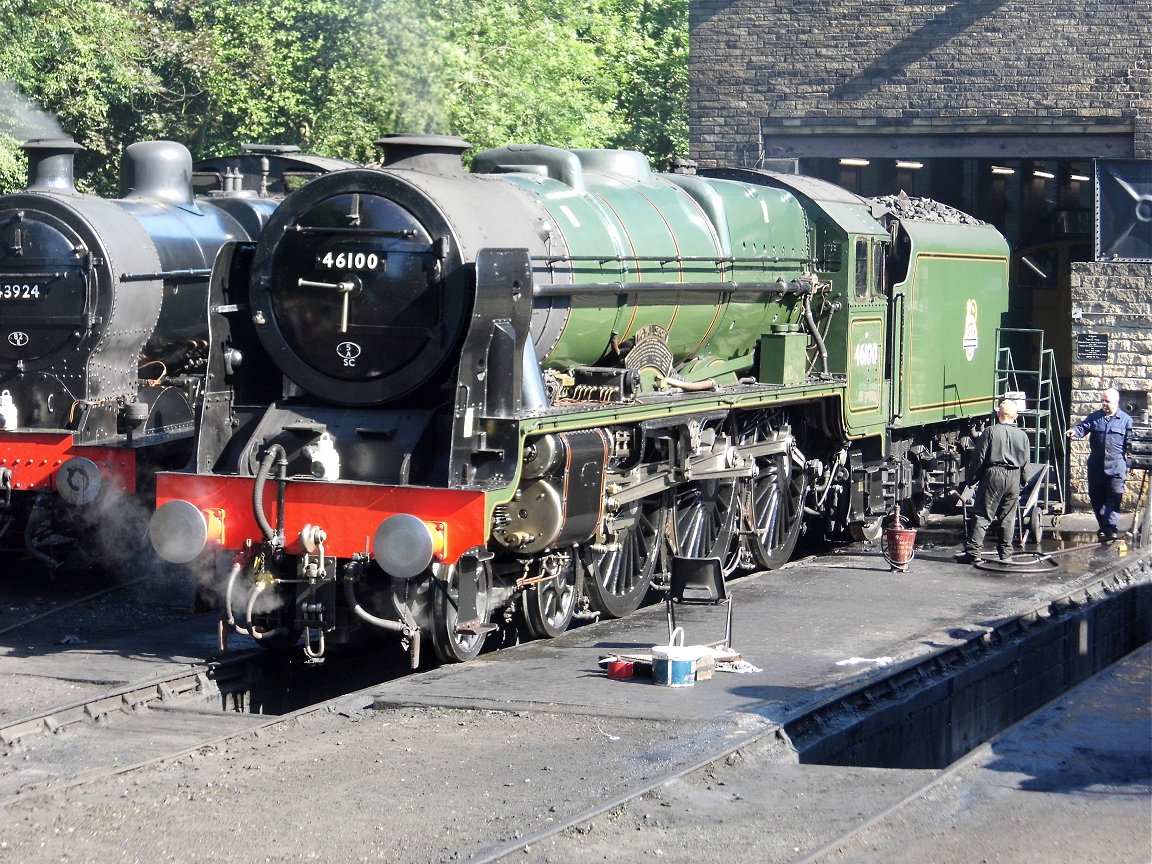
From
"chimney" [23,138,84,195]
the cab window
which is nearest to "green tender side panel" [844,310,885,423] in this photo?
the cab window

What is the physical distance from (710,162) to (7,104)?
7337 millimetres

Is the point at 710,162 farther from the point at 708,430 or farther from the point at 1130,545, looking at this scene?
the point at 708,430

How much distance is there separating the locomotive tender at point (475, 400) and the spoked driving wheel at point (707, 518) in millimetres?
21

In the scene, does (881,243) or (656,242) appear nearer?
(656,242)

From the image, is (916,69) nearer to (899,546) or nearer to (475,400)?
(899,546)

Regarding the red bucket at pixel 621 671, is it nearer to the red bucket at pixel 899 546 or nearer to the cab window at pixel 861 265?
the red bucket at pixel 899 546

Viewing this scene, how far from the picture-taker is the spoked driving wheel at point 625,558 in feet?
30.1

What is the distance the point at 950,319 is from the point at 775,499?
11.9ft

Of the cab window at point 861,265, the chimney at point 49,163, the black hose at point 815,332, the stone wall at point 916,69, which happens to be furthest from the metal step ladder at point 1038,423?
the chimney at point 49,163

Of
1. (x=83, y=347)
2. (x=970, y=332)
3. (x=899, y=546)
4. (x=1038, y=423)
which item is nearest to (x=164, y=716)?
(x=83, y=347)

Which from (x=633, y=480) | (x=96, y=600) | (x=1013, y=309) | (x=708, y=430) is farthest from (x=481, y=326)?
(x=1013, y=309)

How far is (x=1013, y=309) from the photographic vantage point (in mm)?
21984

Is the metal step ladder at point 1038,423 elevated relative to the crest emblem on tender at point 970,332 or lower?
lower

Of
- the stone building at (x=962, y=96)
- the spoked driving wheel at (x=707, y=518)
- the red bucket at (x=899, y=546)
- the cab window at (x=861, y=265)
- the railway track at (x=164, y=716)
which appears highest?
the stone building at (x=962, y=96)
